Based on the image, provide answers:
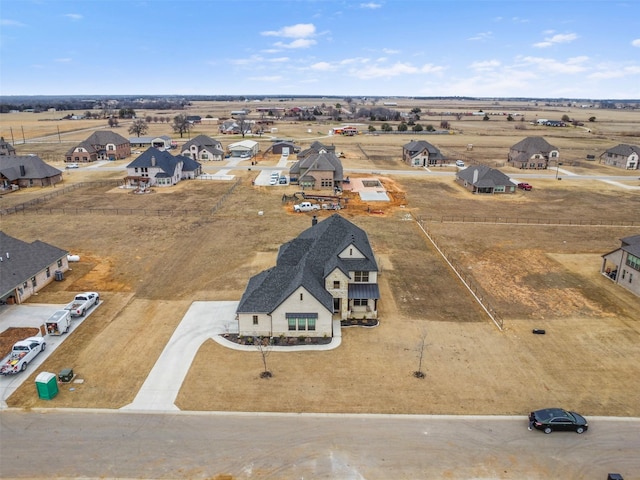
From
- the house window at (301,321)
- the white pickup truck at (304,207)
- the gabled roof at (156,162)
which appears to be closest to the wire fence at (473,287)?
the house window at (301,321)

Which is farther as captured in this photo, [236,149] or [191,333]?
[236,149]

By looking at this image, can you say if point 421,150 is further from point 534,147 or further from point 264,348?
point 264,348

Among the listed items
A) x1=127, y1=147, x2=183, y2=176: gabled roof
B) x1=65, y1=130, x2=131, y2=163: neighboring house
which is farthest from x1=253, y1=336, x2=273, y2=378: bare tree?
x1=65, y1=130, x2=131, y2=163: neighboring house

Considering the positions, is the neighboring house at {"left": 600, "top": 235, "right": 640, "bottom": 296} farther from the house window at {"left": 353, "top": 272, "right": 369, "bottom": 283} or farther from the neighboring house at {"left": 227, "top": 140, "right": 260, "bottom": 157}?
the neighboring house at {"left": 227, "top": 140, "right": 260, "bottom": 157}

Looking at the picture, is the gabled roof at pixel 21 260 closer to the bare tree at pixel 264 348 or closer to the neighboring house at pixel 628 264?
the bare tree at pixel 264 348

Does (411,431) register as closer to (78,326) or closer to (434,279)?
(434,279)

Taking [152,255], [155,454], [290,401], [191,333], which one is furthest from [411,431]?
[152,255]

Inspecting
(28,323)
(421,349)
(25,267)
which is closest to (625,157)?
(421,349)
